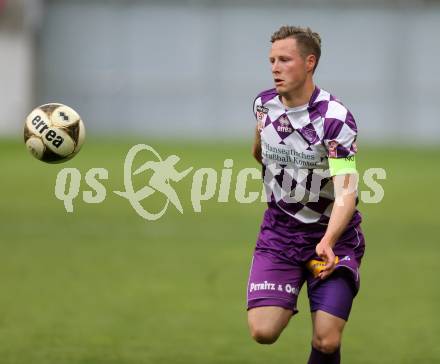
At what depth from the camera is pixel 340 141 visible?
7.04 m

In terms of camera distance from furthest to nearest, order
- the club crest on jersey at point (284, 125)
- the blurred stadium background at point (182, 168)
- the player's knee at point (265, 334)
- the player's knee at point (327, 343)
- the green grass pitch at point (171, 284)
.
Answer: the blurred stadium background at point (182, 168) < the green grass pitch at point (171, 284) < the club crest on jersey at point (284, 125) < the player's knee at point (265, 334) < the player's knee at point (327, 343)

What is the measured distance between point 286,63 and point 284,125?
43 centimetres

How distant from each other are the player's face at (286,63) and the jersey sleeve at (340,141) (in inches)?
12.4

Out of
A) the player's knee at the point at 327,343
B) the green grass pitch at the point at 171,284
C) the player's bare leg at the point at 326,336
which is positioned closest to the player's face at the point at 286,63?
the player's bare leg at the point at 326,336

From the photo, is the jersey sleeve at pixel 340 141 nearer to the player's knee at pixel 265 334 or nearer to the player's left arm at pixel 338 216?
the player's left arm at pixel 338 216

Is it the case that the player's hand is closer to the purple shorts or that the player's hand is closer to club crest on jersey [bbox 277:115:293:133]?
the purple shorts

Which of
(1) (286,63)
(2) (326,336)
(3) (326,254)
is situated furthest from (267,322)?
(1) (286,63)

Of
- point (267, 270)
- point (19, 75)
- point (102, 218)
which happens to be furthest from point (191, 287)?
point (19, 75)

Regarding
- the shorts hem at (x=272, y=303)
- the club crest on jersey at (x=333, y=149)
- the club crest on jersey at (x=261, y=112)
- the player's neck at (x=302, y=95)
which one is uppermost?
the player's neck at (x=302, y=95)

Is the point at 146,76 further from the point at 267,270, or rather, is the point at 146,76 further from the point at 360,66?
the point at 267,270

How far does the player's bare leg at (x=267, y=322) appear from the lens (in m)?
7.09

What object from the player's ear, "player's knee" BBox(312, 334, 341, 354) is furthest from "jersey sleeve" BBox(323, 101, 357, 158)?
"player's knee" BBox(312, 334, 341, 354)

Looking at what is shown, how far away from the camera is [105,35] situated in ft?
139

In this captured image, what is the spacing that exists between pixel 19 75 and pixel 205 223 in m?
22.1
